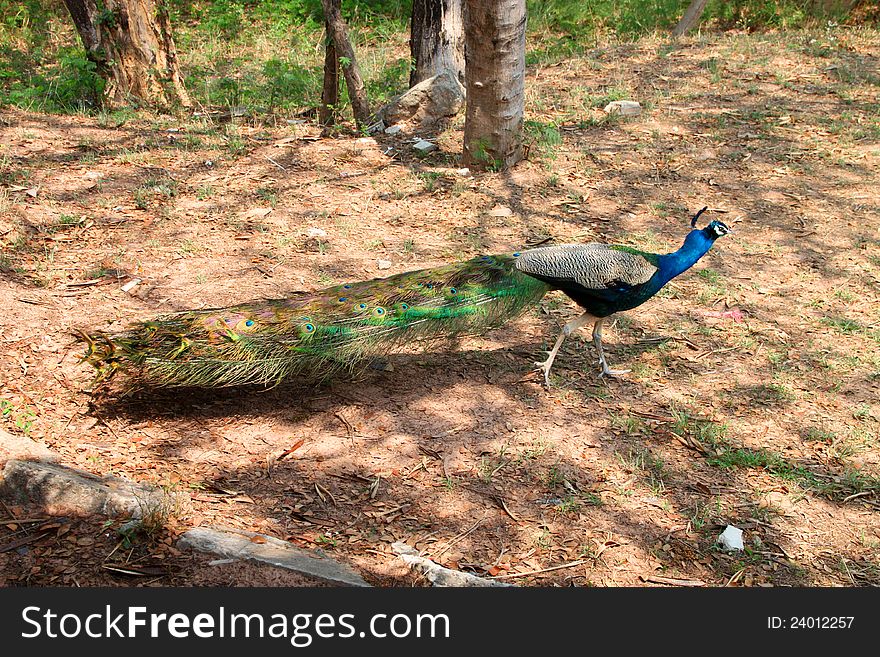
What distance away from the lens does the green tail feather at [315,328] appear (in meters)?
3.79

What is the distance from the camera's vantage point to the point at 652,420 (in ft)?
14.6

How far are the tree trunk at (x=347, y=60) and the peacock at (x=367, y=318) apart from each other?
4.35 metres

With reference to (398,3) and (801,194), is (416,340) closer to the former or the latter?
(801,194)

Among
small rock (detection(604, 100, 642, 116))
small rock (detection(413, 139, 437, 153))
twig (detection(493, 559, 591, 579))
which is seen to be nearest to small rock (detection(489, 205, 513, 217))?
small rock (detection(413, 139, 437, 153))

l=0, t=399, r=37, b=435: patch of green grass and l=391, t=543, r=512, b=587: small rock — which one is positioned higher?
l=0, t=399, r=37, b=435: patch of green grass

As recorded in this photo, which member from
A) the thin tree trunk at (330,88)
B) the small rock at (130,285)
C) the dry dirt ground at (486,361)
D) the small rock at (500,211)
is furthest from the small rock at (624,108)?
the small rock at (130,285)

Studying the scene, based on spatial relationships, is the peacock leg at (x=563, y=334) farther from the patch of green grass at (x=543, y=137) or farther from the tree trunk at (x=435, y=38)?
the tree trunk at (x=435, y=38)

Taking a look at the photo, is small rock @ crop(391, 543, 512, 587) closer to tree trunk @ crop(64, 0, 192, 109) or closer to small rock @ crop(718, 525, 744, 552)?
small rock @ crop(718, 525, 744, 552)

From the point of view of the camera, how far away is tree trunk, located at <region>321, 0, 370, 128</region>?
784 centimetres

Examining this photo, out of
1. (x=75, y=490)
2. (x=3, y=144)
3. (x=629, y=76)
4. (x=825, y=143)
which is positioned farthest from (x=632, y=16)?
(x=75, y=490)

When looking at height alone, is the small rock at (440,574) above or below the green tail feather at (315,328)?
below

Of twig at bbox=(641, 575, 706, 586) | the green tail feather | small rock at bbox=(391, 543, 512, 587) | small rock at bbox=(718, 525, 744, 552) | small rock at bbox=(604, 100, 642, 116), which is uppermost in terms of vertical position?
small rock at bbox=(604, 100, 642, 116)

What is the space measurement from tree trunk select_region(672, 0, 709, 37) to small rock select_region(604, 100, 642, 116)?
3.67 m

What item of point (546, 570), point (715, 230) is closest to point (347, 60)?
point (715, 230)
